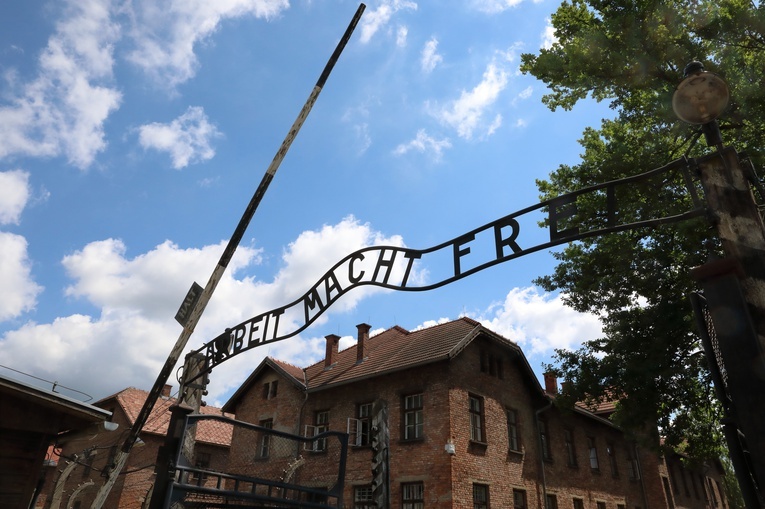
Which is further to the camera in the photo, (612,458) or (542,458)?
(612,458)

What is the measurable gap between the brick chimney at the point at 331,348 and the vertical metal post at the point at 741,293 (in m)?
22.5

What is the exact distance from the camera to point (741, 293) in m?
2.91

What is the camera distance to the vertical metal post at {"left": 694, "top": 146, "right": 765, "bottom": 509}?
8.81 feet

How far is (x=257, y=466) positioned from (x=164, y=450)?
19.8m

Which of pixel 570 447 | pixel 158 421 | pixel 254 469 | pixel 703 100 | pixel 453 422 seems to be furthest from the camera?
pixel 158 421

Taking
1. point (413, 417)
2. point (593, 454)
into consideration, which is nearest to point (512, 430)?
point (413, 417)

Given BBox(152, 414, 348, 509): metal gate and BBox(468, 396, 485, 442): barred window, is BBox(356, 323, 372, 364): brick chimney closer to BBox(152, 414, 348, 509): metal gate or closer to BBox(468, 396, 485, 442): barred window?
BBox(152, 414, 348, 509): metal gate

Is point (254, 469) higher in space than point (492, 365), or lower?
lower

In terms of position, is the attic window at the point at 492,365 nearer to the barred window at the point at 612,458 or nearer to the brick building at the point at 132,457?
the barred window at the point at 612,458

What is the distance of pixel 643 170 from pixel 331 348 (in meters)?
16.8

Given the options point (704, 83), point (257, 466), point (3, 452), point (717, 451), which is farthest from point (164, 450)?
point (257, 466)

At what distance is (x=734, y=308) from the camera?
2885mm

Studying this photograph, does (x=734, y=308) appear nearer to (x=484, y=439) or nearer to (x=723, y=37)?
(x=723, y=37)

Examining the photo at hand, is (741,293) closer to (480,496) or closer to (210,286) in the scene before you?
(210,286)
